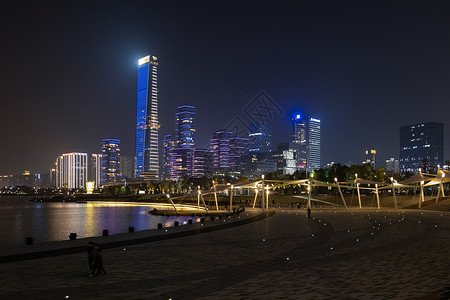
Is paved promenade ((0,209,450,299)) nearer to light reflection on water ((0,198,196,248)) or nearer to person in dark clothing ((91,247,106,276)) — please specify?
person in dark clothing ((91,247,106,276))

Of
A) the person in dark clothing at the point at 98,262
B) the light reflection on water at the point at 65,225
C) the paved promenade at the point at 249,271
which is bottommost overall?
the light reflection on water at the point at 65,225

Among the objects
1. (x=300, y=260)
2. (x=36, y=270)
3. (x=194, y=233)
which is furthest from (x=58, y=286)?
(x=194, y=233)

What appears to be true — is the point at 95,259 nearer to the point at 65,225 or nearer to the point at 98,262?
the point at 98,262

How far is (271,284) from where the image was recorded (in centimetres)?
1410

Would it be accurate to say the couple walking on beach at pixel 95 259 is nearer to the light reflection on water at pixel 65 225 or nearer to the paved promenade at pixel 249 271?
the paved promenade at pixel 249 271

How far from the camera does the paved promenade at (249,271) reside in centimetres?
1302

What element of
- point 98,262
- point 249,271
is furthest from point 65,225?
point 249,271

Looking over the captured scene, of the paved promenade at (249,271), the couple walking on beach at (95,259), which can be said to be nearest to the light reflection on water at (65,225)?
the paved promenade at (249,271)

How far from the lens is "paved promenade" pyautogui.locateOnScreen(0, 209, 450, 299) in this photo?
42.7ft

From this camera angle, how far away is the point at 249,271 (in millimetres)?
16375

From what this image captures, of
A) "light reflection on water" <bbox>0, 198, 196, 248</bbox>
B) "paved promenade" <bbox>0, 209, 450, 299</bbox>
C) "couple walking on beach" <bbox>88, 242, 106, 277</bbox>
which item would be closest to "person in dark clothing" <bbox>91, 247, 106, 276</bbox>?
"couple walking on beach" <bbox>88, 242, 106, 277</bbox>

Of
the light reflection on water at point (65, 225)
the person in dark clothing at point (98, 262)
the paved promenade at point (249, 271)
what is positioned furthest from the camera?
the light reflection on water at point (65, 225)

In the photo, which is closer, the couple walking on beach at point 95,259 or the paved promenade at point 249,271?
the paved promenade at point 249,271

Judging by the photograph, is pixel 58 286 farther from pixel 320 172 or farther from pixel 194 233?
pixel 320 172
